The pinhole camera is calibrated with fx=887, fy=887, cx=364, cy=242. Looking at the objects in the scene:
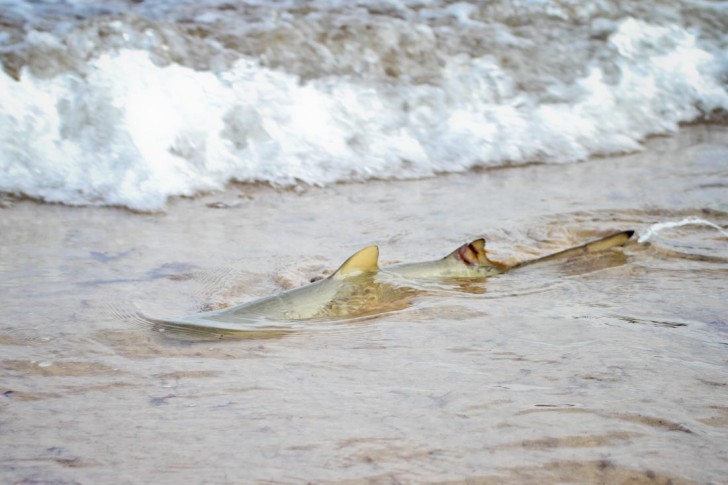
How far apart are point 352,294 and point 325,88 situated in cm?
281

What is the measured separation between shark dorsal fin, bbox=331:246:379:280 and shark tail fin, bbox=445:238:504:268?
32cm

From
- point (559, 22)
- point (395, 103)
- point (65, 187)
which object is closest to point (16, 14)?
point (65, 187)

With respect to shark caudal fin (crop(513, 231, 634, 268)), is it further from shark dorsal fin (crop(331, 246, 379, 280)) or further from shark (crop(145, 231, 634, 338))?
shark dorsal fin (crop(331, 246, 379, 280))

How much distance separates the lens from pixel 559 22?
6254mm

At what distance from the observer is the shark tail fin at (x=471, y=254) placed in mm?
2822

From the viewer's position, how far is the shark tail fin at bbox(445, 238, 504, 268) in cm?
282

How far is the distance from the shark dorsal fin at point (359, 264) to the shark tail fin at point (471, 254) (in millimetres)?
316

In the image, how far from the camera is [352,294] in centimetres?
256

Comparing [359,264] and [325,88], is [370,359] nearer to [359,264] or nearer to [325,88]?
[359,264]

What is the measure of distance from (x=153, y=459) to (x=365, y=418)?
16.7 inches

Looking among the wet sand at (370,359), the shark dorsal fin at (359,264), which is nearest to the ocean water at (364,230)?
the wet sand at (370,359)

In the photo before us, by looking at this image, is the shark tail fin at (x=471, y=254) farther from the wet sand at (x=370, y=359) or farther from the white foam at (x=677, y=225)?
the white foam at (x=677, y=225)

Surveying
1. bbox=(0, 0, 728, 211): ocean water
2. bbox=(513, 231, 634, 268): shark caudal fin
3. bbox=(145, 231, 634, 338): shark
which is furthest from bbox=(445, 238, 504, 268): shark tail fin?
bbox=(0, 0, 728, 211): ocean water

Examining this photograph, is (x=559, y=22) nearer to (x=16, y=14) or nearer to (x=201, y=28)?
(x=201, y=28)
